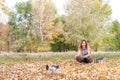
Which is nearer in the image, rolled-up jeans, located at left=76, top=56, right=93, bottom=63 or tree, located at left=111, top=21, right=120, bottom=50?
rolled-up jeans, located at left=76, top=56, right=93, bottom=63

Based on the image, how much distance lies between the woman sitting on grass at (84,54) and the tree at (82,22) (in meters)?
22.9

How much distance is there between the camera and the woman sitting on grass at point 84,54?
1427 cm

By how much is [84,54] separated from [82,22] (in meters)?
23.5

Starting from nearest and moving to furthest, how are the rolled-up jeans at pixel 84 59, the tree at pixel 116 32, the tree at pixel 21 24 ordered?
the rolled-up jeans at pixel 84 59, the tree at pixel 21 24, the tree at pixel 116 32

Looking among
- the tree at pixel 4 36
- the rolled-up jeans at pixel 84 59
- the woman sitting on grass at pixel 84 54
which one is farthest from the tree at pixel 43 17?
the rolled-up jeans at pixel 84 59

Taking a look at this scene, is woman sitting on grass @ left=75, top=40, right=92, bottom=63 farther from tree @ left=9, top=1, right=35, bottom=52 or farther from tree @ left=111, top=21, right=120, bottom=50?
tree @ left=111, top=21, right=120, bottom=50

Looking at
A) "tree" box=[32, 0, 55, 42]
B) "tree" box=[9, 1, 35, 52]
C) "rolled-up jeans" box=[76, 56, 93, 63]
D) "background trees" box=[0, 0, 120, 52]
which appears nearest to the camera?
"rolled-up jeans" box=[76, 56, 93, 63]

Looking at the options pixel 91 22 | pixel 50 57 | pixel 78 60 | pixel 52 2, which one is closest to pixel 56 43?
pixel 52 2

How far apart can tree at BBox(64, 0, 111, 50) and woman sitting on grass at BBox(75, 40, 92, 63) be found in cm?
2286

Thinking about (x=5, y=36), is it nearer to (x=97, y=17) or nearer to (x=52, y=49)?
(x=52, y=49)

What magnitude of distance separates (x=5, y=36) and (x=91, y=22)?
18883mm

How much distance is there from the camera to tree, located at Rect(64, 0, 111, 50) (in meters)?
37.6

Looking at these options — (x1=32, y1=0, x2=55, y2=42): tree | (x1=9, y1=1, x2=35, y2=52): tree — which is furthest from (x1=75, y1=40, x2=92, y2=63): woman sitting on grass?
(x1=9, y1=1, x2=35, y2=52): tree

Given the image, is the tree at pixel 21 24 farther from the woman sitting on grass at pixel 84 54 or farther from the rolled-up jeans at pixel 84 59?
the rolled-up jeans at pixel 84 59
